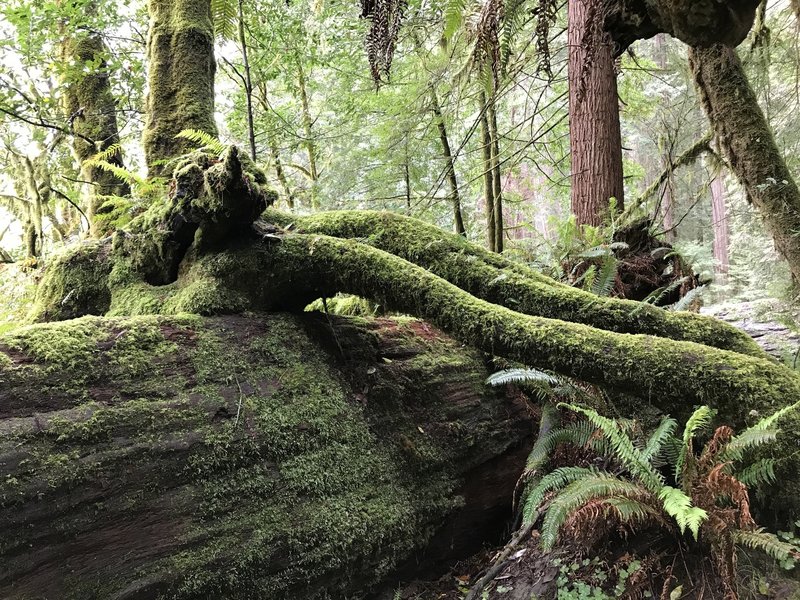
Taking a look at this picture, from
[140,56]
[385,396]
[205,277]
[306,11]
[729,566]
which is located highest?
[306,11]

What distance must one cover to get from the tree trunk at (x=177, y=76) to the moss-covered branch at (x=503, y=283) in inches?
80.2

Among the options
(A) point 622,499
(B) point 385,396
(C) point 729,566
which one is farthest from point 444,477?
(C) point 729,566

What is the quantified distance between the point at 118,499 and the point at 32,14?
694 cm

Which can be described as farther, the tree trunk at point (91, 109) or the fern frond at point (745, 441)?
the tree trunk at point (91, 109)

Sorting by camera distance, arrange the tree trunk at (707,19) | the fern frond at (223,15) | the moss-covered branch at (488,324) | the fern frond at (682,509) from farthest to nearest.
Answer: the fern frond at (223,15) → the moss-covered branch at (488,324) → the fern frond at (682,509) → the tree trunk at (707,19)

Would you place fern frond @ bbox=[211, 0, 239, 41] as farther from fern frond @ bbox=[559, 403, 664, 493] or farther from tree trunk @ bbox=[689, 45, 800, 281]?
tree trunk @ bbox=[689, 45, 800, 281]

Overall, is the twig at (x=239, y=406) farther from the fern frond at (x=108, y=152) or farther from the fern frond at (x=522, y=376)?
the fern frond at (x=108, y=152)

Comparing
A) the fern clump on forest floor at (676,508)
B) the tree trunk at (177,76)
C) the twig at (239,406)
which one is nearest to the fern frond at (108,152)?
the tree trunk at (177,76)

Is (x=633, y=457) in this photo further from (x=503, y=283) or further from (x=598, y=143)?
(x=598, y=143)

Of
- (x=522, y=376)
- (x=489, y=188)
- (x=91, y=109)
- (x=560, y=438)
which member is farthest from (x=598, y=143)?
(x=91, y=109)

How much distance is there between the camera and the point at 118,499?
2.37 metres

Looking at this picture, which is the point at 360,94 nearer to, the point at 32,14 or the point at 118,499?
the point at 32,14

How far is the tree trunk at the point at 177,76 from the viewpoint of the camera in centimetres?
533

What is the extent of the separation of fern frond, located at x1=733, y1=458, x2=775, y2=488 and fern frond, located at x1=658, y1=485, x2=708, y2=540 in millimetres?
379
